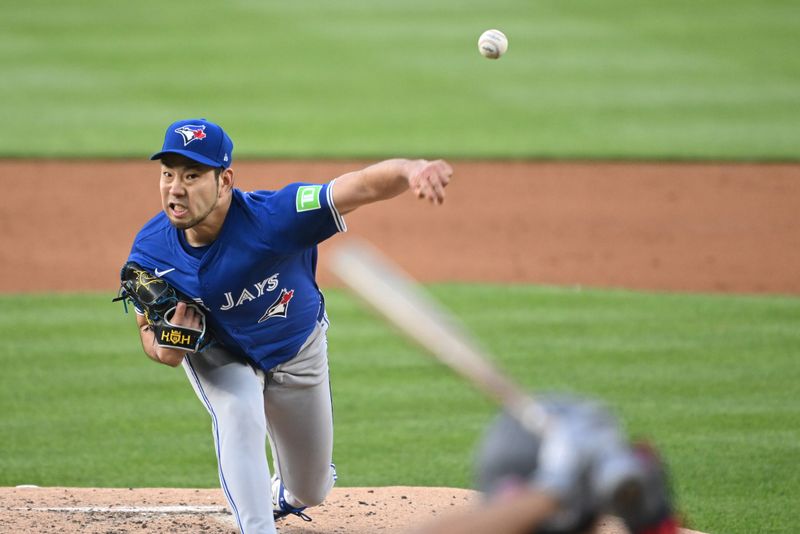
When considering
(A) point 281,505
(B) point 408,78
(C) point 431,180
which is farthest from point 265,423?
(B) point 408,78

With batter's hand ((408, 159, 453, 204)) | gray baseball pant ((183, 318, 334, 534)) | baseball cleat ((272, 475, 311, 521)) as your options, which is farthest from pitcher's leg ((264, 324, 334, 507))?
batter's hand ((408, 159, 453, 204))

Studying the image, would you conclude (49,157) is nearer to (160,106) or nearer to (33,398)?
(160,106)

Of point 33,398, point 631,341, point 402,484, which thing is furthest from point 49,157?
point 402,484

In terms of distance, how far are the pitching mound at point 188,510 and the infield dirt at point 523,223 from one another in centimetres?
424

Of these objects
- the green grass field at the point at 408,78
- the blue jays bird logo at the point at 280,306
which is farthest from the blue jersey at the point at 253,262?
the green grass field at the point at 408,78

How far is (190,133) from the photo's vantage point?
4.55 metres

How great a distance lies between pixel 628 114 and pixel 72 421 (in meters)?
9.59

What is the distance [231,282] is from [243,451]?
0.62m

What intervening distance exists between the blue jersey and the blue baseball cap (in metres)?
0.23

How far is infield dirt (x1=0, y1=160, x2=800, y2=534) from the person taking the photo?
10062mm

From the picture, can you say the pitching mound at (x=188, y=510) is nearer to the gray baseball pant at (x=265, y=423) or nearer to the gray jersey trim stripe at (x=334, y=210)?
the gray baseball pant at (x=265, y=423)

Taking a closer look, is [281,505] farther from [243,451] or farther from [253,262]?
[253,262]

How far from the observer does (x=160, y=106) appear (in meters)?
15.2

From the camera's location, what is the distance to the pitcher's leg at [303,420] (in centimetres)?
491
